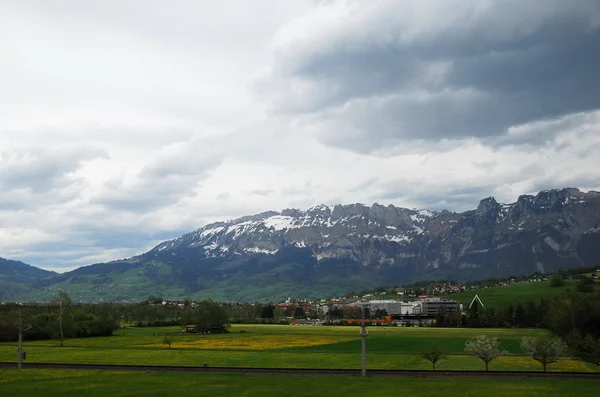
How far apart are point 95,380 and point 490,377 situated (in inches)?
1784

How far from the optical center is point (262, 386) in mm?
55719

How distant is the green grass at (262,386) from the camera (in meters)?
51.5

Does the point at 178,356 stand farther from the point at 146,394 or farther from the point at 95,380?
the point at 146,394

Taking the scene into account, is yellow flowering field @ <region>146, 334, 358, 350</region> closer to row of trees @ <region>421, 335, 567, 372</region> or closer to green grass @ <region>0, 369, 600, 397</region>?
row of trees @ <region>421, 335, 567, 372</region>

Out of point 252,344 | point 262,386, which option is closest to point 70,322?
point 252,344

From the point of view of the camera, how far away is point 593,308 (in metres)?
122

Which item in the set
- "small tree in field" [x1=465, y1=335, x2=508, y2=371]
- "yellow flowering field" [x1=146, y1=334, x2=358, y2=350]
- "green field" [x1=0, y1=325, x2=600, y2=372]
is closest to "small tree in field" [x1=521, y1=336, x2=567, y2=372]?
"green field" [x1=0, y1=325, x2=600, y2=372]


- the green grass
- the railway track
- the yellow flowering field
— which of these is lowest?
the yellow flowering field

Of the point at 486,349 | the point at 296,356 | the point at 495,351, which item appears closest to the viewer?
the point at 486,349

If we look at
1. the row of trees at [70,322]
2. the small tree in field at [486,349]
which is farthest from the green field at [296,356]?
the row of trees at [70,322]

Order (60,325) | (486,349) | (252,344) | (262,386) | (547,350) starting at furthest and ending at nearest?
(60,325)
(252,344)
(486,349)
(547,350)
(262,386)

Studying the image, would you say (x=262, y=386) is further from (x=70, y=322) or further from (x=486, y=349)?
(x=70, y=322)

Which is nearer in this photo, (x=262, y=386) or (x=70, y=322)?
(x=262, y=386)

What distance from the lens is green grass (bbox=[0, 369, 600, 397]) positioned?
5153 cm
